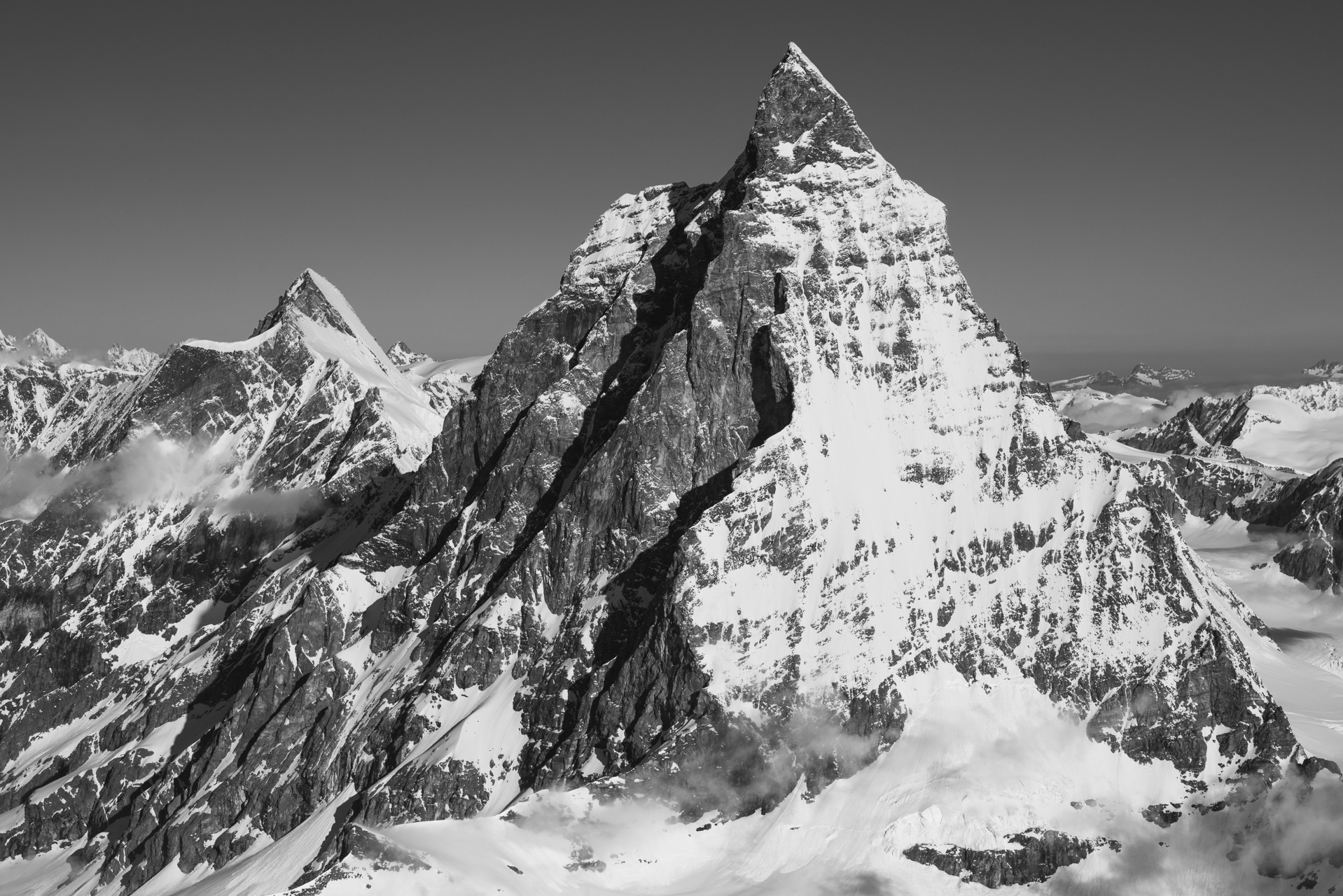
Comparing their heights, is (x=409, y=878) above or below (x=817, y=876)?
above

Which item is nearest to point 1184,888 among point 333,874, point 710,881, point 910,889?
point 910,889

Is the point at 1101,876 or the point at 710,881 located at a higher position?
the point at 710,881

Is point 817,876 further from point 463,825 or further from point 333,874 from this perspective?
point 333,874

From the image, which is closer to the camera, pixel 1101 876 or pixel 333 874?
pixel 333 874

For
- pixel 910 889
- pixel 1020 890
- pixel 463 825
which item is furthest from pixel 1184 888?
pixel 463 825

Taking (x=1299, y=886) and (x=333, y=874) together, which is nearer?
(x=333, y=874)

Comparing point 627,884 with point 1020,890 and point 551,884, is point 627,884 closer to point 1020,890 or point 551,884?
point 551,884

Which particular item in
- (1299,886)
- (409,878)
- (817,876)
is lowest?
(1299,886)
